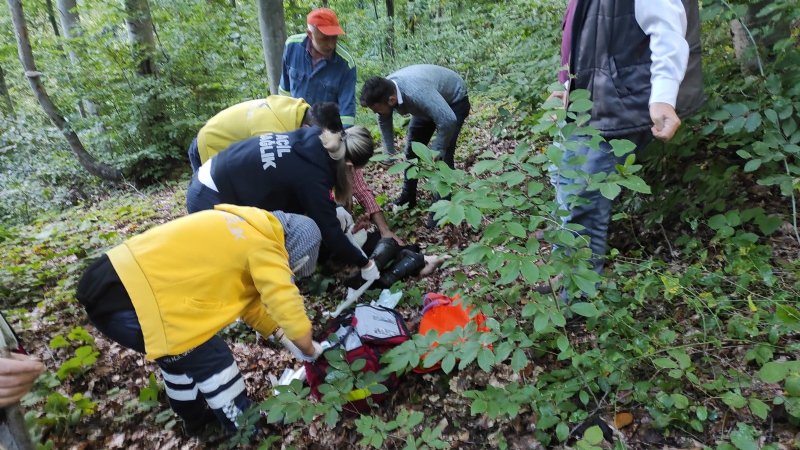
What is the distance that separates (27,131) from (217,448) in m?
10.2

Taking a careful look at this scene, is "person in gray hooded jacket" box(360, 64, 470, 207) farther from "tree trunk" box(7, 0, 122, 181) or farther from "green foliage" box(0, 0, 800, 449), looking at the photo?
"tree trunk" box(7, 0, 122, 181)

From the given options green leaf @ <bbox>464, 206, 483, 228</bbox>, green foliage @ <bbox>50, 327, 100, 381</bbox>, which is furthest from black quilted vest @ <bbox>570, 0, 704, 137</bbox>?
green foliage @ <bbox>50, 327, 100, 381</bbox>

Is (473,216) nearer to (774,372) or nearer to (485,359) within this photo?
(485,359)

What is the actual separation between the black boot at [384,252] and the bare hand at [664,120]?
224cm

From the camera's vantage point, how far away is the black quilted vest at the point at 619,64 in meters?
2.25

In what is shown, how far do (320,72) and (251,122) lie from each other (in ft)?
3.55

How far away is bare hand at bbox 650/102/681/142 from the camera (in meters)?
2.08

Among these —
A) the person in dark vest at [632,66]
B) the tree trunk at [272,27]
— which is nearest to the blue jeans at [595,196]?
the person in dark vest at [632,66]

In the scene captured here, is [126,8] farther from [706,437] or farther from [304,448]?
[706,437]

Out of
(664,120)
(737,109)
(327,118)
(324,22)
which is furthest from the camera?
(324,22)

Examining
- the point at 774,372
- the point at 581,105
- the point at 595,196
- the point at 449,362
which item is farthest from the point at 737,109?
the point at 449,362

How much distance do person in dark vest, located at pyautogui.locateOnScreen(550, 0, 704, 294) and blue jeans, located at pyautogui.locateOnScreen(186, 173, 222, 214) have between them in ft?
7.45

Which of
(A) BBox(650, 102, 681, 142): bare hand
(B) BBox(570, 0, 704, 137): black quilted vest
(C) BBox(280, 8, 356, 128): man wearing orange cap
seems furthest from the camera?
(C) BBox(280, 8, 356, 128): man wearing orange cap

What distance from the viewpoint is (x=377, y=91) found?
3885mm
